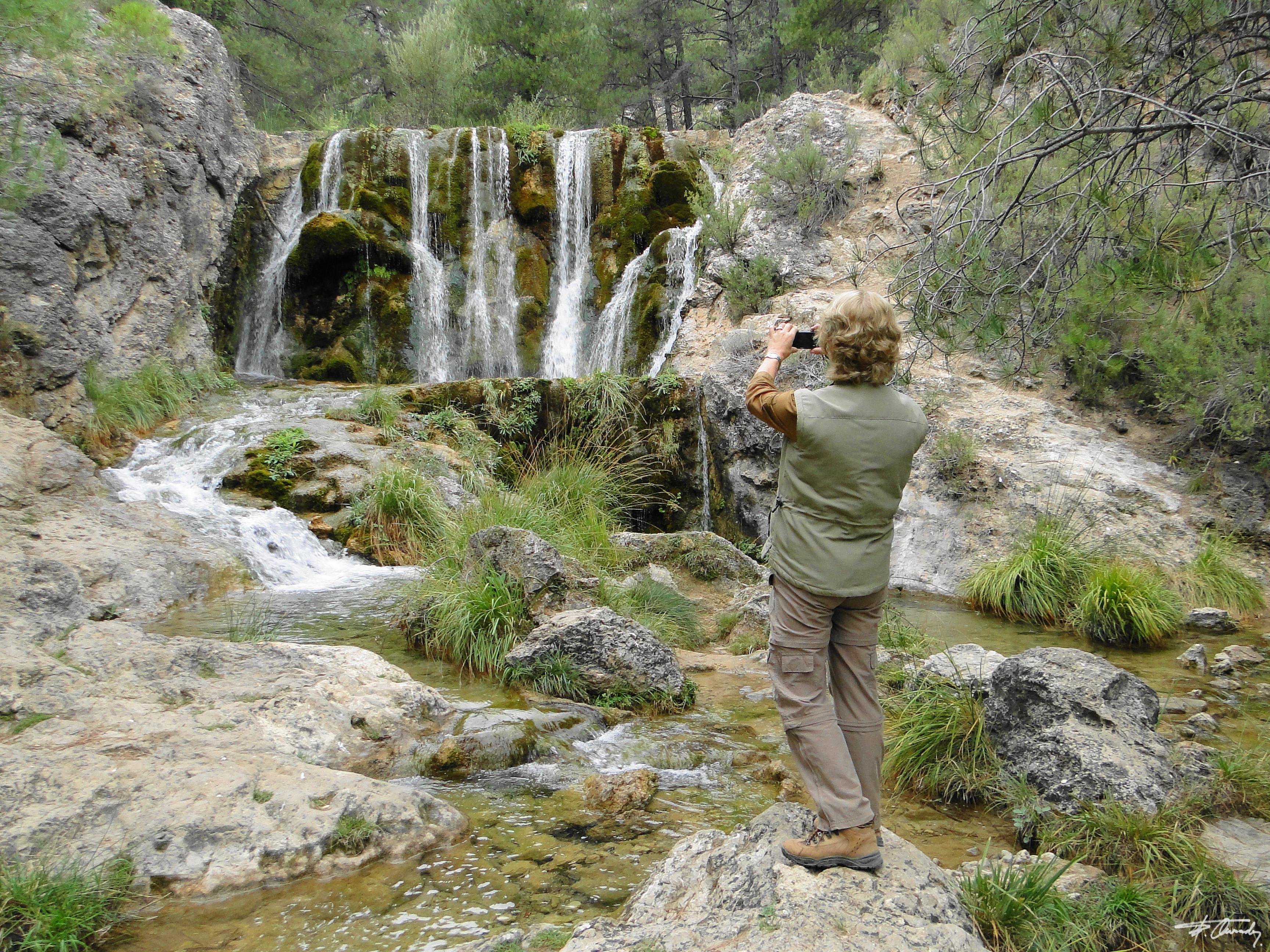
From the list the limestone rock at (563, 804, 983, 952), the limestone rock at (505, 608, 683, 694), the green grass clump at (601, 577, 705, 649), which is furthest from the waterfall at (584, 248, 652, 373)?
the limestone rock at (563, 804, 983, 952)

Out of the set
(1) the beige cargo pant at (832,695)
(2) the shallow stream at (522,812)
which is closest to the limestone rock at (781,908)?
(1) the beige cargo pant at (832,695)

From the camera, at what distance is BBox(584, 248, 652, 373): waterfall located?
12.0m

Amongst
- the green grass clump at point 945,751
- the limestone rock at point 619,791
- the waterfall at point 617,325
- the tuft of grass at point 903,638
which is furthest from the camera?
the waterfall at point 617,325

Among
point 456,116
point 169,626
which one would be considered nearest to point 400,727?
point 169,626

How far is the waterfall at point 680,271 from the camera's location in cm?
1144

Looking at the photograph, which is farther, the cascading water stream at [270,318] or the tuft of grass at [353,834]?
the cascading water stream at [270,318]

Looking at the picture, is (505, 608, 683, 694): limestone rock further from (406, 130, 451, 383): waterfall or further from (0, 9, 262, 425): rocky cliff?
(406, 130, 451, 383): waterfall

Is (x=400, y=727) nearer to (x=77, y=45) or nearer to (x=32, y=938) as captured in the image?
(x=32, y=938)

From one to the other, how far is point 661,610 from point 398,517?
2943 mm

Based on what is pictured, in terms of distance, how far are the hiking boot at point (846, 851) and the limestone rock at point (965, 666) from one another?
174 centimetres

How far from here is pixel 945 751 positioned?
3.58 metres

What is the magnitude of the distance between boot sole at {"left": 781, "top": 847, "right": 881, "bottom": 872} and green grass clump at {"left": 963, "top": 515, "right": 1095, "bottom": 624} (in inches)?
202

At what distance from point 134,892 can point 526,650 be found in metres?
2.44

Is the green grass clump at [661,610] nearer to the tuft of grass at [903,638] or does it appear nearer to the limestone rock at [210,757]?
the tuft of grass at [903,638]
